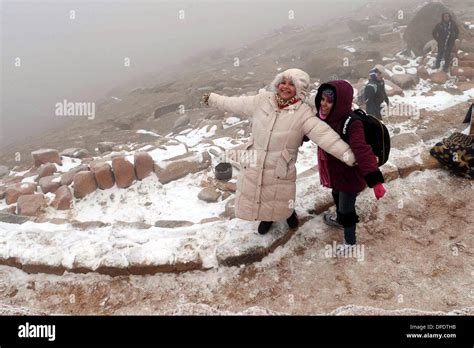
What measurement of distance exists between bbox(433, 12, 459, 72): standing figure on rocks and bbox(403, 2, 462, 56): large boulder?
283 centimetres

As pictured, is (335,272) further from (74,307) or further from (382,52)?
(382,52)

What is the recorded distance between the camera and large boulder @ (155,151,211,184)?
246 inches

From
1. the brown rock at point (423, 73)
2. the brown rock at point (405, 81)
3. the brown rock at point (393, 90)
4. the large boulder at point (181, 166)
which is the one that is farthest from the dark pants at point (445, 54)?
the large boulder at point (181, 166)

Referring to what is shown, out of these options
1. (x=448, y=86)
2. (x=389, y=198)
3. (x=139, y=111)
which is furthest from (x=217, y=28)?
(x=389, y=198)

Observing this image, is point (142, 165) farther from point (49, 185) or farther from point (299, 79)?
point (299, 79)

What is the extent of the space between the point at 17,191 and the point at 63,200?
957 millimetres

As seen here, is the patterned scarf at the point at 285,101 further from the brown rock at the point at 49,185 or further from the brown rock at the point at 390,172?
the brown rock at the point at 49,185

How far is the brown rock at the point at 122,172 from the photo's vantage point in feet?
20.2

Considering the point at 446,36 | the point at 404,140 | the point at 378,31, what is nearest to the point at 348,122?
the point at 404,140

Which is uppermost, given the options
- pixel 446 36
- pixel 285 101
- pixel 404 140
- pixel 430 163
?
pixel 446 36

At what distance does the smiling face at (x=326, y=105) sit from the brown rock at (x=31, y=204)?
16.0 ft

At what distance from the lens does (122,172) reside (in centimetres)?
616

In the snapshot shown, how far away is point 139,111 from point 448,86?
1370 centimetres

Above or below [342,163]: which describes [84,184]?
below
